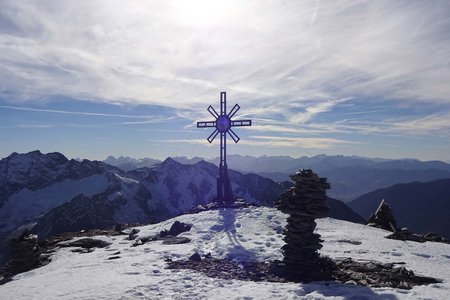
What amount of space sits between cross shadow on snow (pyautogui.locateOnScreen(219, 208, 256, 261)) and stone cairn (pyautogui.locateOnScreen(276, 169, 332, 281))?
2807 mm

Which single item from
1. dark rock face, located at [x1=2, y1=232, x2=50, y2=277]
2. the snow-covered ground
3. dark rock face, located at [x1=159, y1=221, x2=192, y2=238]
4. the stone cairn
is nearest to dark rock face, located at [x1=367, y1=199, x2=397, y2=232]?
the snow-covered ground

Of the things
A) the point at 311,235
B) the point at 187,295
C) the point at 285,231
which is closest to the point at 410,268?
the point at 311,235

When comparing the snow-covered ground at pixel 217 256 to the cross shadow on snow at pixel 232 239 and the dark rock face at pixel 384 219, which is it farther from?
the dark rock face at pixel 384 219

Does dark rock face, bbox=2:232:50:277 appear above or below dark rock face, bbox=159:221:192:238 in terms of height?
below

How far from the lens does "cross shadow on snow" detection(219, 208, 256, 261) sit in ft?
75.6

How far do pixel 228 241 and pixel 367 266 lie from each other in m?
9.78

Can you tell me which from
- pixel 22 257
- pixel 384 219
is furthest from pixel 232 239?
pixel 384 219

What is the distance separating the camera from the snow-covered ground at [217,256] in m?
16.5

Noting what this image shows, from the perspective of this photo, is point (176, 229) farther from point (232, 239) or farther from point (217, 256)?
point (217, 256)

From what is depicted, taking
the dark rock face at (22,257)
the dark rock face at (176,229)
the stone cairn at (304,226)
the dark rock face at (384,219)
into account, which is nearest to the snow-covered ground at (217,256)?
the dark rock face at (176,229)

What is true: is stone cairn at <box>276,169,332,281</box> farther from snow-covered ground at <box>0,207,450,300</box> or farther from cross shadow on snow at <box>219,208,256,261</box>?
cross shadow on snow at <box>219,208,256,261</box>

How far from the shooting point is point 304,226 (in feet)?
69.1

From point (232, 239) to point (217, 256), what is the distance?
13.1 ft

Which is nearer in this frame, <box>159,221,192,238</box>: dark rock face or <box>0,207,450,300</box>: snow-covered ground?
<box>0,207,450,300</box>: snow-covered ground
